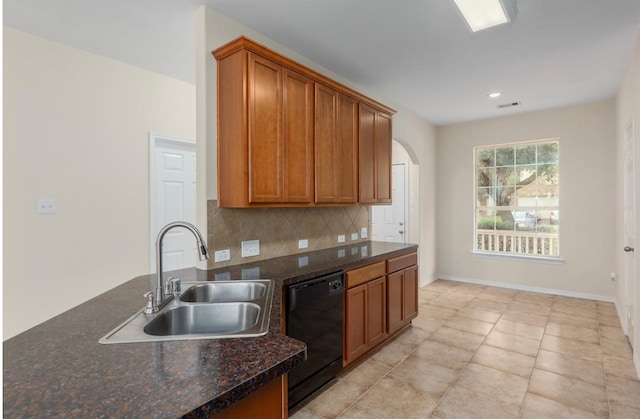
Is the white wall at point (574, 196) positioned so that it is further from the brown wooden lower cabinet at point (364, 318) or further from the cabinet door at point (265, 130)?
the cabinet door at point (265, 130)

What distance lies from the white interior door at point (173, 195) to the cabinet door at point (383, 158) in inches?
82.0

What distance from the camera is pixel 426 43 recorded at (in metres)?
2.91

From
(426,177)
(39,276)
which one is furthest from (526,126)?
(39,276)

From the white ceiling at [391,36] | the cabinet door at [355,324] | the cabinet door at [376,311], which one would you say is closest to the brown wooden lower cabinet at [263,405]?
the cabinet door at [355,324]

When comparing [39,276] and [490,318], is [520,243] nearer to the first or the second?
[490,318]

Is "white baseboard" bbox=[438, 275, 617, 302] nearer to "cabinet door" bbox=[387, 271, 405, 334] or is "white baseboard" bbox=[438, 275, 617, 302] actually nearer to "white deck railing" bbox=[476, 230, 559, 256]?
"white deck railing" bbox=[476, 230, 559, 256]

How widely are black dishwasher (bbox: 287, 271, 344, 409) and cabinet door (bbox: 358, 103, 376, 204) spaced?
1.17 meters

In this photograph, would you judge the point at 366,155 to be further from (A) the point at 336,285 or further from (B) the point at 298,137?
(A) the point at 336,285

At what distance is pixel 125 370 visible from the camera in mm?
1034

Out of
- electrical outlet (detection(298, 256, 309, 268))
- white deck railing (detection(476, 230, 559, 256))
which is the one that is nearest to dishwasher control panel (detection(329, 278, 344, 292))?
electrical outlet (detection(298, 256, 309, 268))

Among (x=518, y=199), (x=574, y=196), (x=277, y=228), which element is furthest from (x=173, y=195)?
(x=574, y=196)

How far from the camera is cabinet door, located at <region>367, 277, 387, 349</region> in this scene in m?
2.93

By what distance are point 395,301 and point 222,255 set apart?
1.73 meters

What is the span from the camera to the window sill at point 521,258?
4859 mm
